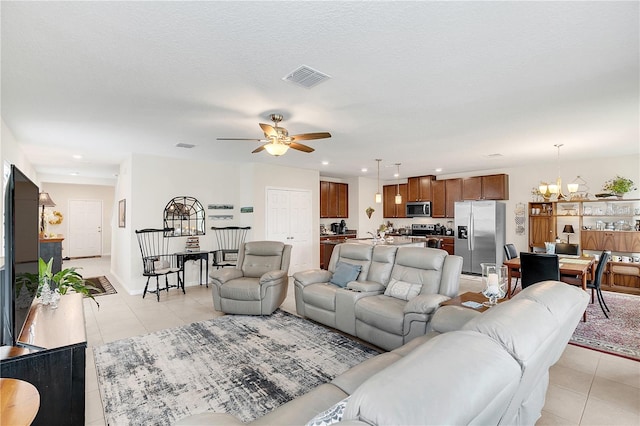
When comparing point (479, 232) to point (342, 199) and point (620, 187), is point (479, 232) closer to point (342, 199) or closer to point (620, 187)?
point (620, 187)

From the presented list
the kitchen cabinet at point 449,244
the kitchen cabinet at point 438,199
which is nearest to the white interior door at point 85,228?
the kitchen cabinet at point 438,199

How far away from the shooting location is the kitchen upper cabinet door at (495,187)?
23.5ft

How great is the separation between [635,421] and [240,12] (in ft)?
12.0

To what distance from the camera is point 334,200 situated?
8.91 meters

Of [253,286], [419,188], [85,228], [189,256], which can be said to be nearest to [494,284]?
[253,286]

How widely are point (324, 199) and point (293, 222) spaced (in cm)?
166

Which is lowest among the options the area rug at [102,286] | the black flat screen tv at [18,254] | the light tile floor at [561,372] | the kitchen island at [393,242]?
the light tile floor at [561,372]

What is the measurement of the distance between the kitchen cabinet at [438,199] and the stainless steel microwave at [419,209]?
0.13 meters

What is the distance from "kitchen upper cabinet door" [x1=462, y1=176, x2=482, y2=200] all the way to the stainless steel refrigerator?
0.32 m

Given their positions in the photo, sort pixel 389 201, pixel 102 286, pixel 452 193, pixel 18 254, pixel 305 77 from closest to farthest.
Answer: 1. pixel 18 254
2. pixel 305 77
3. pixel 102 286
4. pixel 452 193
5. pixel 389 201

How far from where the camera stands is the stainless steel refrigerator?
7055 mm

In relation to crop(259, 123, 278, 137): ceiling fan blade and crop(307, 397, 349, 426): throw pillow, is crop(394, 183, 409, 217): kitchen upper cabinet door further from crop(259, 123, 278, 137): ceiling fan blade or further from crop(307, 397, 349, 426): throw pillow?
crop(307, 397, 349, 426): throw pillow

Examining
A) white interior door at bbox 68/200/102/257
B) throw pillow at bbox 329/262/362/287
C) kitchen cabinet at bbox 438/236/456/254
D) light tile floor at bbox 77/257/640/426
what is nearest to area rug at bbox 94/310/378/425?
light tile floor at bbox 77/257/640/426

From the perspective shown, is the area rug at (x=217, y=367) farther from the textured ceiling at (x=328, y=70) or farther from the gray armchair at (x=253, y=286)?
the textured ceiling at (x=328, y=70)
